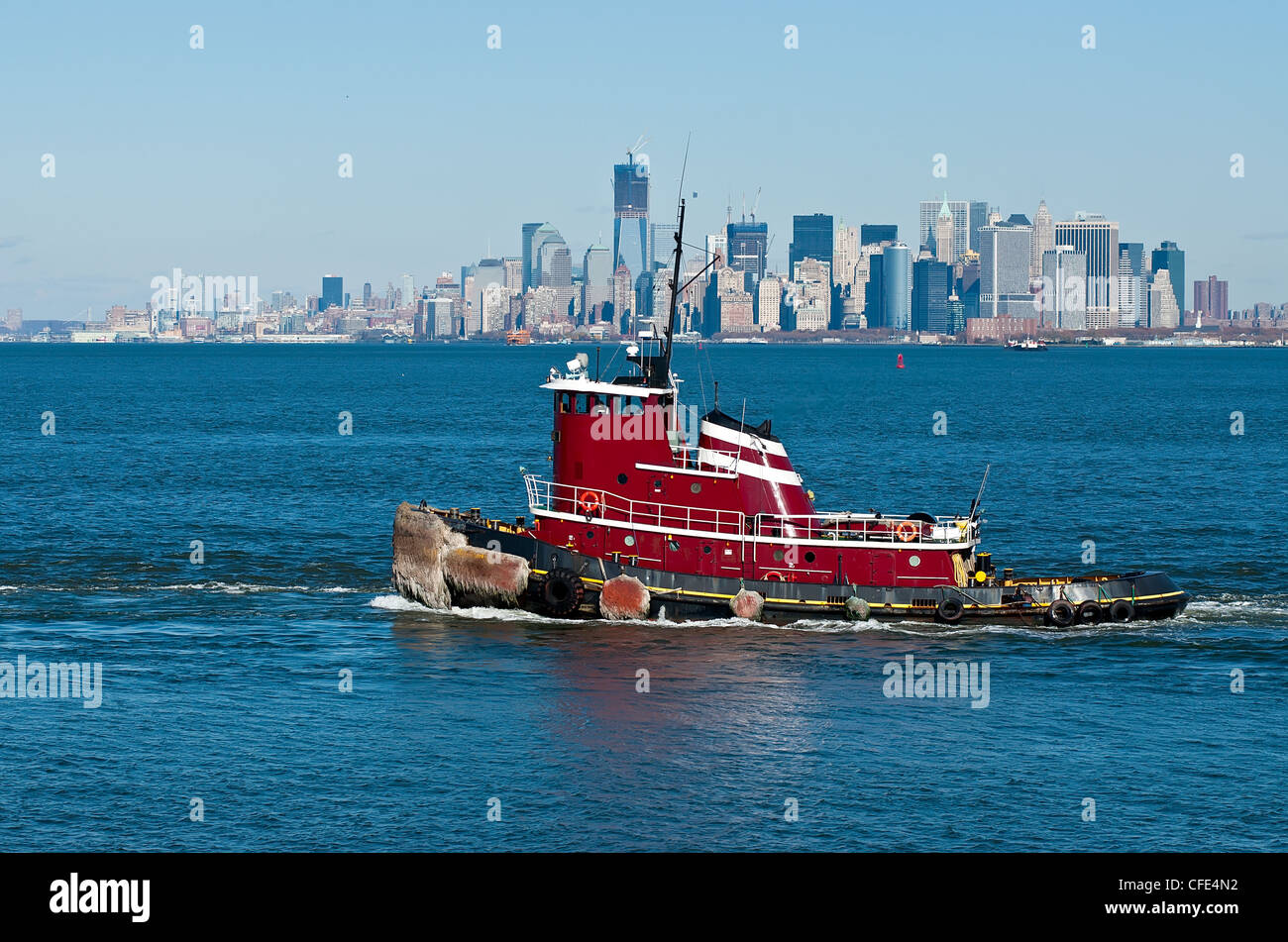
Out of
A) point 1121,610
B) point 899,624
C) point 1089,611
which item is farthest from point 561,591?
point 1121,610

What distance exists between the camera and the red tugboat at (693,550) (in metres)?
39.4

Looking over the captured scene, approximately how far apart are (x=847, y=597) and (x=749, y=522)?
3454 mm

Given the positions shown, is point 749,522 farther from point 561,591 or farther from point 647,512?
point 561,591

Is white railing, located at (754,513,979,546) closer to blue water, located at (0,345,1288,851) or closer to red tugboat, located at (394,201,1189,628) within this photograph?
red tugboat, located at (394,201,1189,628)

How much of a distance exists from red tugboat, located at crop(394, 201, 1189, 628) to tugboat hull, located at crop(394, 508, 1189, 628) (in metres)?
0.04

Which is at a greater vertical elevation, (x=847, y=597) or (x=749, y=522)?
(x=749, y=522)

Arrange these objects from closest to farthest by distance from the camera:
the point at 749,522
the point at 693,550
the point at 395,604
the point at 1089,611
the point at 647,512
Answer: the point at 1089,611
the point at 693,550
the point at 749,522
the point at 647,512
the point at 395,604

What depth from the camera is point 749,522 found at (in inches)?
1593

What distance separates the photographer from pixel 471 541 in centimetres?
4072

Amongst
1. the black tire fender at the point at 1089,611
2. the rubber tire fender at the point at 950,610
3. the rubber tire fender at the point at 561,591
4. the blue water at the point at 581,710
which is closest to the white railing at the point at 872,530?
the rubber tire fender at the point at 950,610

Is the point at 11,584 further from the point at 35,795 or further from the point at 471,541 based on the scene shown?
the point at 35,795
